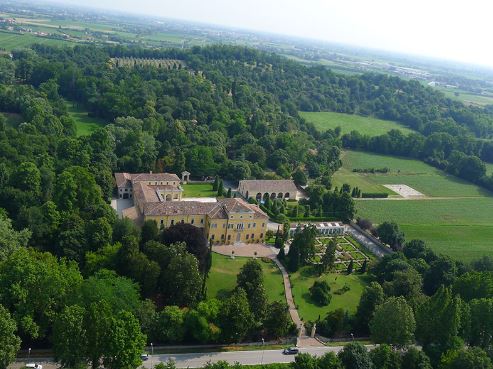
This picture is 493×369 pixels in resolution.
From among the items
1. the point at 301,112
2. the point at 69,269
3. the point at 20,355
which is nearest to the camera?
the point at 20,355

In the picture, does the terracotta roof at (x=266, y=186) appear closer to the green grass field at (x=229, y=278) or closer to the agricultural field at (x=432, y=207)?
the agricultural field at (x=432, y=207)

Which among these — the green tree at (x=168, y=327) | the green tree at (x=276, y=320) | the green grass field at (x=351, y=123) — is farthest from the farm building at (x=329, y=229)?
the green grass field at (x=351, y=123)

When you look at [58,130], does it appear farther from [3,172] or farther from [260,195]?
[260,195]

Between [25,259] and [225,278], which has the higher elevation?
[25,259]

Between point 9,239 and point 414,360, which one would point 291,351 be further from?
point 9,239

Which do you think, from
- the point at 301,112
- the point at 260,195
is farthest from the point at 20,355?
the point at 301,112

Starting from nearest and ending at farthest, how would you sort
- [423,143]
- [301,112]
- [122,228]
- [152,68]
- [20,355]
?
[20,355]
[122,228]
[423,143]
[152,68]
[301,112]

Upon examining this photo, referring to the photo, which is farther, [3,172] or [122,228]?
[3,172]
